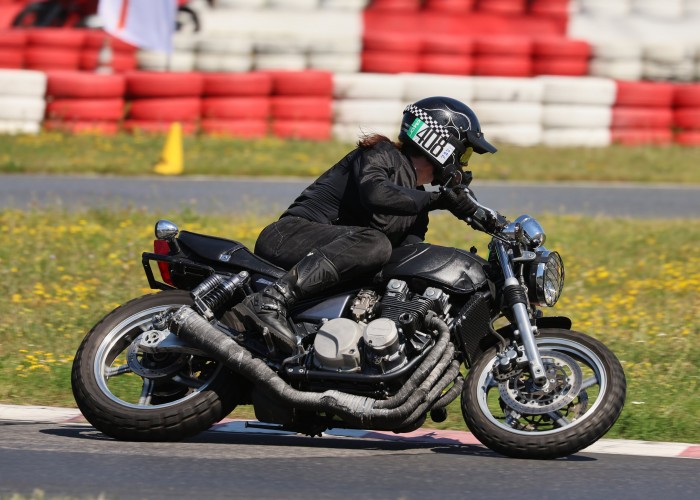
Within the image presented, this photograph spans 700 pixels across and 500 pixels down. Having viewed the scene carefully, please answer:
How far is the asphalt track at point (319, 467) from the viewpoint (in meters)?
4.78

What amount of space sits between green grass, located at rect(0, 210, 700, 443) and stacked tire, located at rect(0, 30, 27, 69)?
26.6 feet

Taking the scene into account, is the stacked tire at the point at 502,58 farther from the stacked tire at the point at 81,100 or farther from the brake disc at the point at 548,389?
the brake disc at the point at 548,389

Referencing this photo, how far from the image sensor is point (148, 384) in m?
5.73

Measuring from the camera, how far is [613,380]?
17.3 ft

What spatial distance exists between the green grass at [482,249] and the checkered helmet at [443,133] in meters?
1.39

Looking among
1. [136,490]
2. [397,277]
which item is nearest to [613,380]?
[397,277]

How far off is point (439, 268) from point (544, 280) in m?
0.45

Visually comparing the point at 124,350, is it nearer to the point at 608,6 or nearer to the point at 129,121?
the point at 129,121

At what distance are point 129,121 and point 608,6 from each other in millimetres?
9988

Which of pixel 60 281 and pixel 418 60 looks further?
pixel 418 60

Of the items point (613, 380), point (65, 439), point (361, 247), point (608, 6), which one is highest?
point (608, 6)

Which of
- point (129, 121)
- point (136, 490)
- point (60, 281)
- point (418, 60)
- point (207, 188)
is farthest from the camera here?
point (418, 60)

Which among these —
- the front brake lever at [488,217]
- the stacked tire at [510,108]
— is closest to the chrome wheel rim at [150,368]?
the front brake lever at [488,217]

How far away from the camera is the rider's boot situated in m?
5.49
